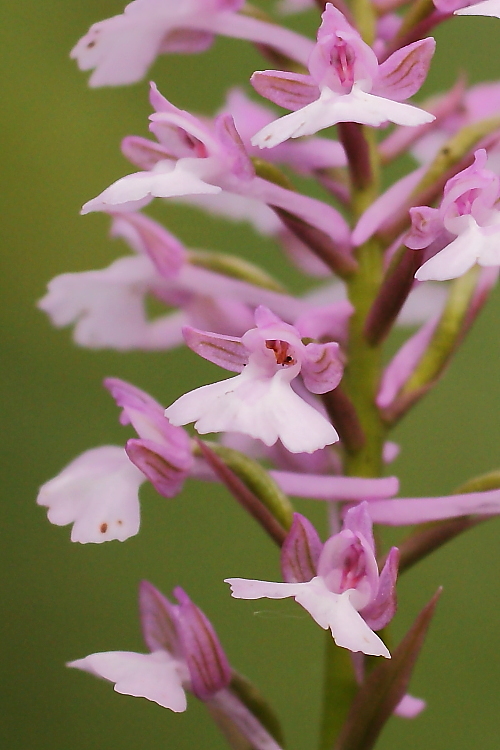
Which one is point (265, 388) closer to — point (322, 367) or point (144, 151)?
point (322, 367)

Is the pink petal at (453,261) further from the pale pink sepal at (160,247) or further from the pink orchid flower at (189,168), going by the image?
the pale pink sepal at (160,247)

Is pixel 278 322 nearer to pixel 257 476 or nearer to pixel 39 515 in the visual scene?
pixel 257 476

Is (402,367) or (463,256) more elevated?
(463,256)

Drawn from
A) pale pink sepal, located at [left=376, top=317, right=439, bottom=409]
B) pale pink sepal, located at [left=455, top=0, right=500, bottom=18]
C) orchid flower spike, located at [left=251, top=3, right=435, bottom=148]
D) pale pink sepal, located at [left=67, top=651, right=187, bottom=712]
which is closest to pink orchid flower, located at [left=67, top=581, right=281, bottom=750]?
pale pink sepal, located at [left=67, top=651, right=187, bottom=712]

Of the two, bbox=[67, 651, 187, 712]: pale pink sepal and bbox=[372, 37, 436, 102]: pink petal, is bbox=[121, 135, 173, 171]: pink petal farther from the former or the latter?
bbox=[67, 651, 187, 712]: pale pink sepal

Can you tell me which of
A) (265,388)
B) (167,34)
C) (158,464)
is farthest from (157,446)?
(167,34)

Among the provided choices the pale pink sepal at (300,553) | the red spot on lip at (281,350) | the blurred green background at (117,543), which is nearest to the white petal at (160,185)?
the red spot on lip at (281,350)
